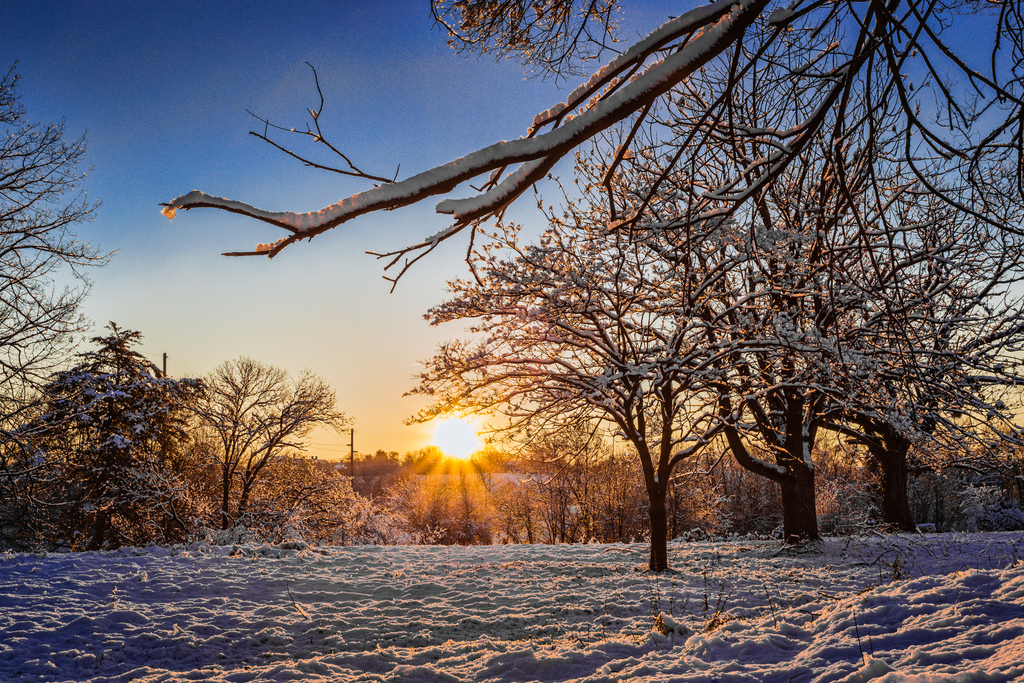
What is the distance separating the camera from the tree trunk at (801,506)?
10.9m

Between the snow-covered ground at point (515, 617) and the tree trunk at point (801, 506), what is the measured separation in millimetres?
490

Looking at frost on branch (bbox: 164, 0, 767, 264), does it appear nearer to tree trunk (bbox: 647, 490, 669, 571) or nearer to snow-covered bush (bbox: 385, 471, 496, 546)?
tree trunk (bbox: 647, 490, 669, 571)

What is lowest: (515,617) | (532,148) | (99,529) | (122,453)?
(99,529)

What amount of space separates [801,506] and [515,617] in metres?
7.97

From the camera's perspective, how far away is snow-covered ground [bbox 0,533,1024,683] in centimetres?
320

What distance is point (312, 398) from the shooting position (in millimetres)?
22547

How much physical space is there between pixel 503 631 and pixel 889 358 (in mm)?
7471

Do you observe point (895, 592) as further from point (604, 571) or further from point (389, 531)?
point (389, 531)

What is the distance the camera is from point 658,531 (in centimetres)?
909

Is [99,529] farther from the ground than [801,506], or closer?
closer

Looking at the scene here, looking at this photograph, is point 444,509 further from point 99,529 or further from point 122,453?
point 122,453

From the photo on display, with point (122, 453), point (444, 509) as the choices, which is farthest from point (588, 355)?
point (444, 509)

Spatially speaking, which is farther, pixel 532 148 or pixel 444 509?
pixel 444 509

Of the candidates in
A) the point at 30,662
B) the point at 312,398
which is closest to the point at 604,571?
the point at 30,662
